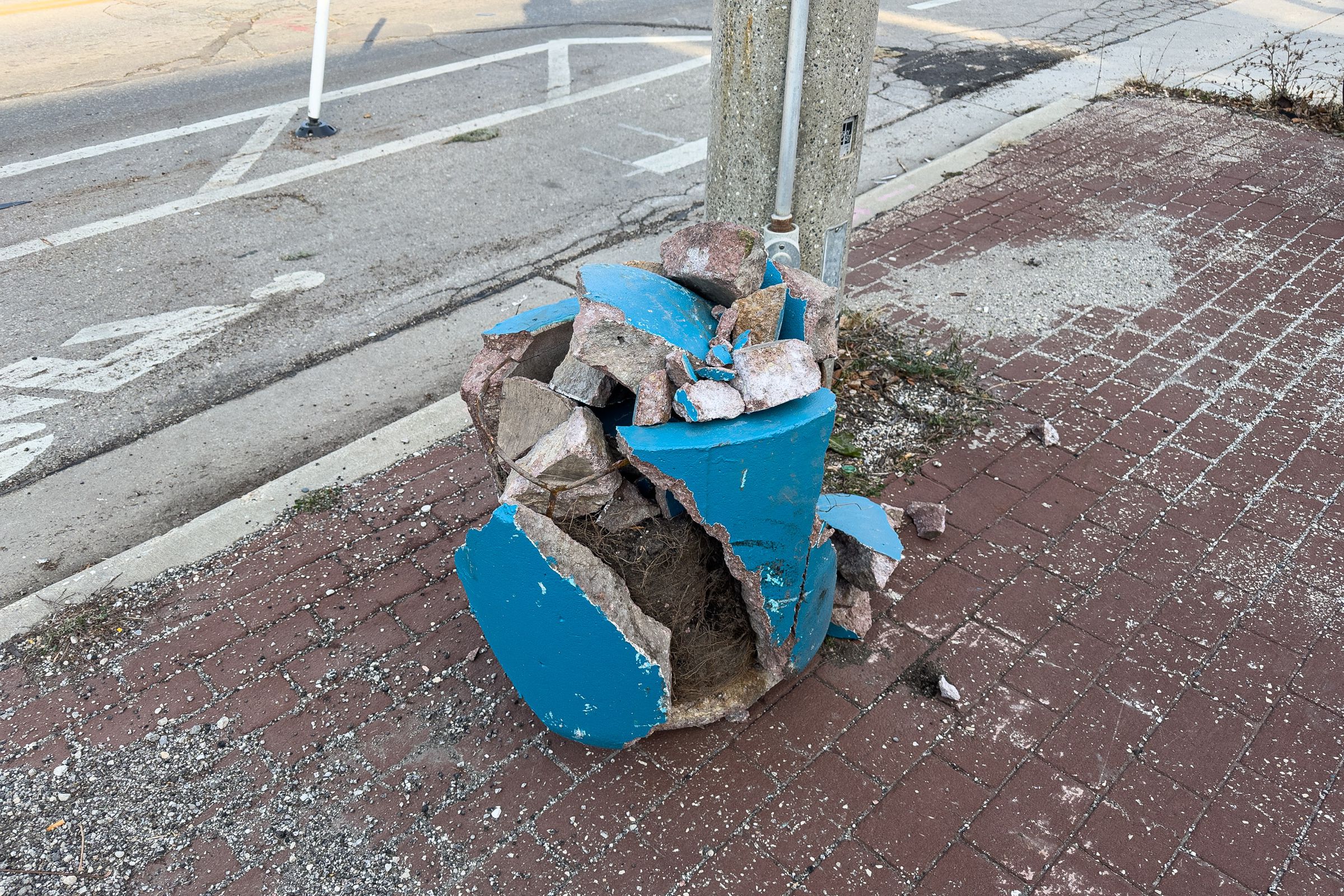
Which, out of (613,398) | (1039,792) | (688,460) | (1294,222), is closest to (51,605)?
(613,398)

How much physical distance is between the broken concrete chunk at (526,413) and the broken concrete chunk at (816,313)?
0.80 m

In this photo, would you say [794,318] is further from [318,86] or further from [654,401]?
[318,86]

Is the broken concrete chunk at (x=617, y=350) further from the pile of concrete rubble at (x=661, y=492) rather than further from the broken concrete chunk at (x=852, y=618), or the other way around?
the broken concrete chunk at (x=852, y=618)

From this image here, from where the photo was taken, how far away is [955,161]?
758cm

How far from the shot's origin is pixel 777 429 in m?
2.60

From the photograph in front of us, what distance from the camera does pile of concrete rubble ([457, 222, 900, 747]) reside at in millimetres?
2629

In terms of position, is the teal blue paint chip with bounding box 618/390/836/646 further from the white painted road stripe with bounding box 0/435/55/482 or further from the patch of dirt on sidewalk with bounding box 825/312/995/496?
the white painted road stripe with bounding box 0/435/55/482

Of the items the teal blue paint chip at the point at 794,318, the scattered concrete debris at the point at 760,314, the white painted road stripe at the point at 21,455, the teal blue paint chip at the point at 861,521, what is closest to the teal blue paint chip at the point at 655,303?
the scattered concrete debris at the point at 760,314

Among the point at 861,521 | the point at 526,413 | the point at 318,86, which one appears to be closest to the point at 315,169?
the point at 318,86

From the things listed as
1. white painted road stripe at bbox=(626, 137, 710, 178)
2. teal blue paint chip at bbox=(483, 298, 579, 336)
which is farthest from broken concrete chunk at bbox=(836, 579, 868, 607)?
white painted road stripe at bbox=(626, 137, 710, 178)

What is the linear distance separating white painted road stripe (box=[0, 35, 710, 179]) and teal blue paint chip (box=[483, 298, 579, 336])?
6.55m

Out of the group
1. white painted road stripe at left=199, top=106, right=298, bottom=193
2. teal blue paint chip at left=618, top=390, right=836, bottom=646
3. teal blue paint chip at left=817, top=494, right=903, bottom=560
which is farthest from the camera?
white painted road stripe at left=199, top=106, right=298, bottom=193

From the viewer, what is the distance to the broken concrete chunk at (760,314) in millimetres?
2930

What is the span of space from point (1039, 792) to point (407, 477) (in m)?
2.85
